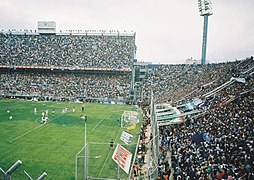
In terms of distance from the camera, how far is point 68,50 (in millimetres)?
61062

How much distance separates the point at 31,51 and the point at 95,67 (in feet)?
54.7

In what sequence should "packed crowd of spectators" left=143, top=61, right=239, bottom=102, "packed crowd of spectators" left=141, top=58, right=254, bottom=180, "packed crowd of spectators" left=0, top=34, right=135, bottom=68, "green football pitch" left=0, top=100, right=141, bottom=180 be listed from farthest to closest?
"packed crowd of spectators" left=0, top=34, right=135, bottom=68, "packed crowd of spectators" left=143, top=61, right=239, bottom=102, "green football pitch" left=0, top=100, right=141, bottom=180, "packed crowd of spectators" left=141, top=58, right=254, bottom=180

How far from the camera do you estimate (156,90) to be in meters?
48.2

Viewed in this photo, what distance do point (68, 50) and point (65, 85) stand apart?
10874 mm

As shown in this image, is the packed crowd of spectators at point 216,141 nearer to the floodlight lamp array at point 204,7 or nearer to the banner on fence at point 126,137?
the banner on fence at point 126,137

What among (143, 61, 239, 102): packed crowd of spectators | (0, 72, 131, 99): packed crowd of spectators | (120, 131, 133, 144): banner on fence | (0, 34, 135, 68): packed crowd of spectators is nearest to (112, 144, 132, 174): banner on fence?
(120, 131, 133, 144): banner on fence

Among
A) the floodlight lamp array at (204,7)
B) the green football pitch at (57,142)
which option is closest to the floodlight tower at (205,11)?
the floodlight lamp array at (204,7)

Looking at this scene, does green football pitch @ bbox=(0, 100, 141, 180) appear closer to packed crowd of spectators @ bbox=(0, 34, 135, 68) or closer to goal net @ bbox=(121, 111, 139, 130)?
goal net @ bbox=(121, 111, 139, 130)

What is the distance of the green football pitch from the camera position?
14.3 m

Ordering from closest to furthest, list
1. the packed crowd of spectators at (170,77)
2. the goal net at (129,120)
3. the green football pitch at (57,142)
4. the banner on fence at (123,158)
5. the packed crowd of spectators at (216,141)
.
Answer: the packed crowd of spectators at (216,141) < the banner on fence at (123,158) < the green football pitch at (57,142) < the goal net at (129,120) < the packed crowd of spectators at (170,77)

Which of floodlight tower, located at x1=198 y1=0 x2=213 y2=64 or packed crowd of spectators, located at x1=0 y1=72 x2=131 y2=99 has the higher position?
floodlight tower, located at x1=198 y1=0 x2=213 y2=64

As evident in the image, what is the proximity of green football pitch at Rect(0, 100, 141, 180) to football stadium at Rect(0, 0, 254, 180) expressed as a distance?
7 centimetres

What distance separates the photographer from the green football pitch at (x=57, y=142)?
14.3 m

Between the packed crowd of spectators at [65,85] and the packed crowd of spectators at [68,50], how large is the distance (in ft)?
8.11
